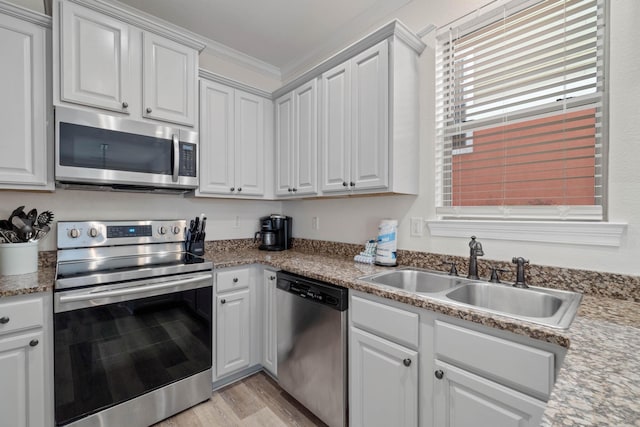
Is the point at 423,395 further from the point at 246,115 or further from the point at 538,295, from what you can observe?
the point at 246,115

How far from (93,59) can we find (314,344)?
7.05 ft

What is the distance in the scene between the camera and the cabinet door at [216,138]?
7.38 feet

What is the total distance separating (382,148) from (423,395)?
1.30 m

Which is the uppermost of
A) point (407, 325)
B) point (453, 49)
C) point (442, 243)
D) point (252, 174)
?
point (453, 49)

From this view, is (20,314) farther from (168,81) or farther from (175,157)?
(168,81)

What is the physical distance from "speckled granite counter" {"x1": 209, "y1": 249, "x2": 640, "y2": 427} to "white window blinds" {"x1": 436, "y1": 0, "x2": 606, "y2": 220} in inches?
21.4

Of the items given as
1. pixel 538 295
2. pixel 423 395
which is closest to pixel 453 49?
pixel 538 295

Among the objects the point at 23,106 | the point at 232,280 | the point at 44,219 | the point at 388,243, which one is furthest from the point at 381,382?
the point at 23,106

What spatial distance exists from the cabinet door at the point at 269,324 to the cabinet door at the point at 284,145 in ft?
2.54

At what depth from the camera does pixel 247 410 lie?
6.12ft

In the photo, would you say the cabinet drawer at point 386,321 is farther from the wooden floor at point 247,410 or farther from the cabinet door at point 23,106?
the cabinet door at point 23,106

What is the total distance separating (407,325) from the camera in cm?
130

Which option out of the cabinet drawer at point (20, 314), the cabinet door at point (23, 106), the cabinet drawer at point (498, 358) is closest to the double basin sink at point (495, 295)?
the cabinet drawer at point (498, 358)

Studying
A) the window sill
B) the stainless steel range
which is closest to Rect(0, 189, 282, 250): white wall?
the stainless steel range
